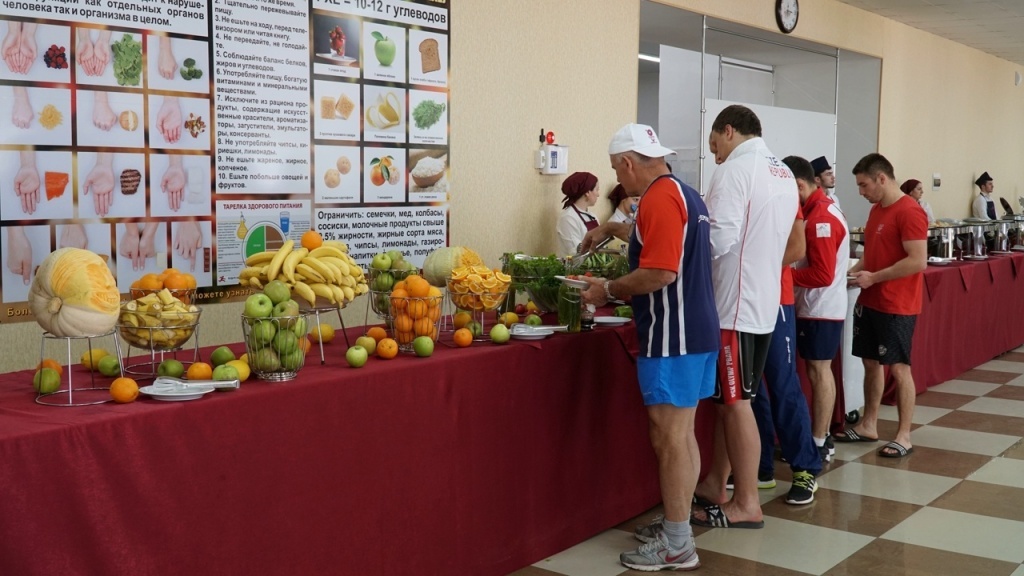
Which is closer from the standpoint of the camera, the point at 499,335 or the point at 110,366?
the point at 110,366

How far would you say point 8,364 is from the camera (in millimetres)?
3424

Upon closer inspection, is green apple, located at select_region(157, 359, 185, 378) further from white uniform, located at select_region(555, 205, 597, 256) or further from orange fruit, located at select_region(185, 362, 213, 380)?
white uniform, located at select_region(555, 205, 597, 256)

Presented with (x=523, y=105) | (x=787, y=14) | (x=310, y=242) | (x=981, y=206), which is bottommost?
(x=310, y=242)

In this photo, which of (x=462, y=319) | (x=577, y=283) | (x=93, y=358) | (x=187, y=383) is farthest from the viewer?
(x=577, y=283)

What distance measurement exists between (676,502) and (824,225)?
1.71 metres

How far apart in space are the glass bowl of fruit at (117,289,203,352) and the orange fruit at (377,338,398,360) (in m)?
0.59

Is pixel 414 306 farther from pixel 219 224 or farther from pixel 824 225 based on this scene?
pixel 824 225

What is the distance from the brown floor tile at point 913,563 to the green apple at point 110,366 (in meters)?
2.10

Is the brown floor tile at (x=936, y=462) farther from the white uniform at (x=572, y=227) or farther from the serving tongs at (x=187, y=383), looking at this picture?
the serving tongs at (x=187, y=383)

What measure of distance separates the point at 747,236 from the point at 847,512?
1313 millimetres

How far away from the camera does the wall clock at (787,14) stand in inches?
315

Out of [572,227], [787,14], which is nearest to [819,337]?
[572,227]

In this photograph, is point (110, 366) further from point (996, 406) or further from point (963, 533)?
point (996, 406)

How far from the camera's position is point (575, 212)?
5754 mm
